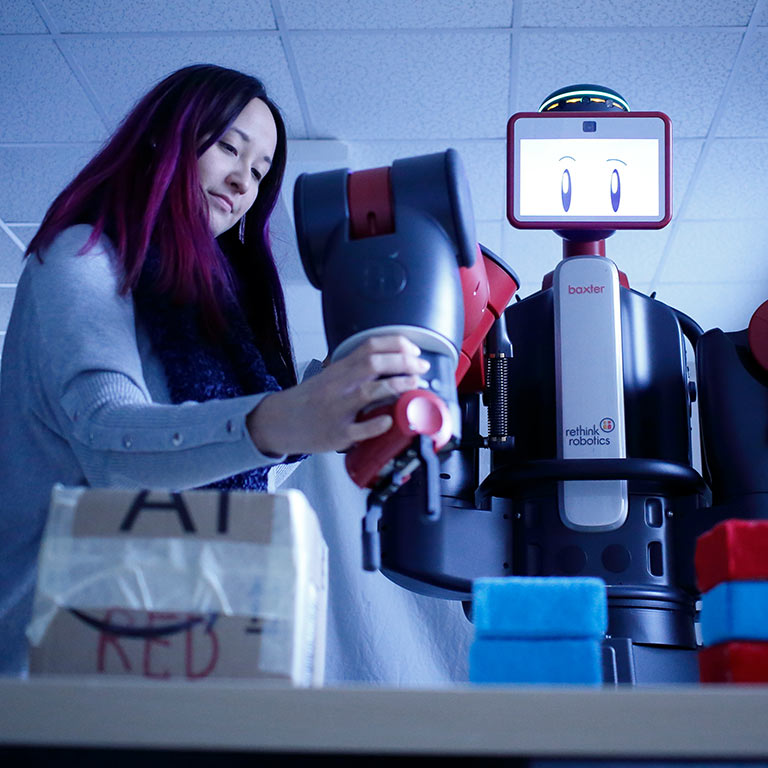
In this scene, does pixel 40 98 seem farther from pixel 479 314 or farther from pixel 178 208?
pixel 479 314

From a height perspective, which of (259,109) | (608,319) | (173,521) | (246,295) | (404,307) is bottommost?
(173,521)

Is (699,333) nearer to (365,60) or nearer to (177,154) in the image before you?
(177,154)

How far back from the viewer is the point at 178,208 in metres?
0.92

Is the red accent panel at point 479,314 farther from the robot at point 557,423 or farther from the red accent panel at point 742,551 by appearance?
the red accent panel at point 742,551

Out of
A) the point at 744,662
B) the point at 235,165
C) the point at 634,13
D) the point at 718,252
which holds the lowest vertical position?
the point at 744,662

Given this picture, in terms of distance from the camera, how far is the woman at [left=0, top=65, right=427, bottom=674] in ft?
2.11

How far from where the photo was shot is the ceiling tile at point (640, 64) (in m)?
2.51

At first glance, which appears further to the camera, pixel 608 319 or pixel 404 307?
pixel 608 319

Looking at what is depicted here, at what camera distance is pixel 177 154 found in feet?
3.12

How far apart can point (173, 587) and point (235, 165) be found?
24.8 inches

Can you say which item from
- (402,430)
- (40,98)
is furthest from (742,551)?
(40,98)

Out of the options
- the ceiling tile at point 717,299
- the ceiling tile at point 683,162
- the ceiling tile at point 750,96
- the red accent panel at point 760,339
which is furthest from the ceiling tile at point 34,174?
the red accent panel at point 760,339

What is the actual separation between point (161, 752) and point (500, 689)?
0.14 metres

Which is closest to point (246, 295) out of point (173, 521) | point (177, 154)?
point (177, 154)
